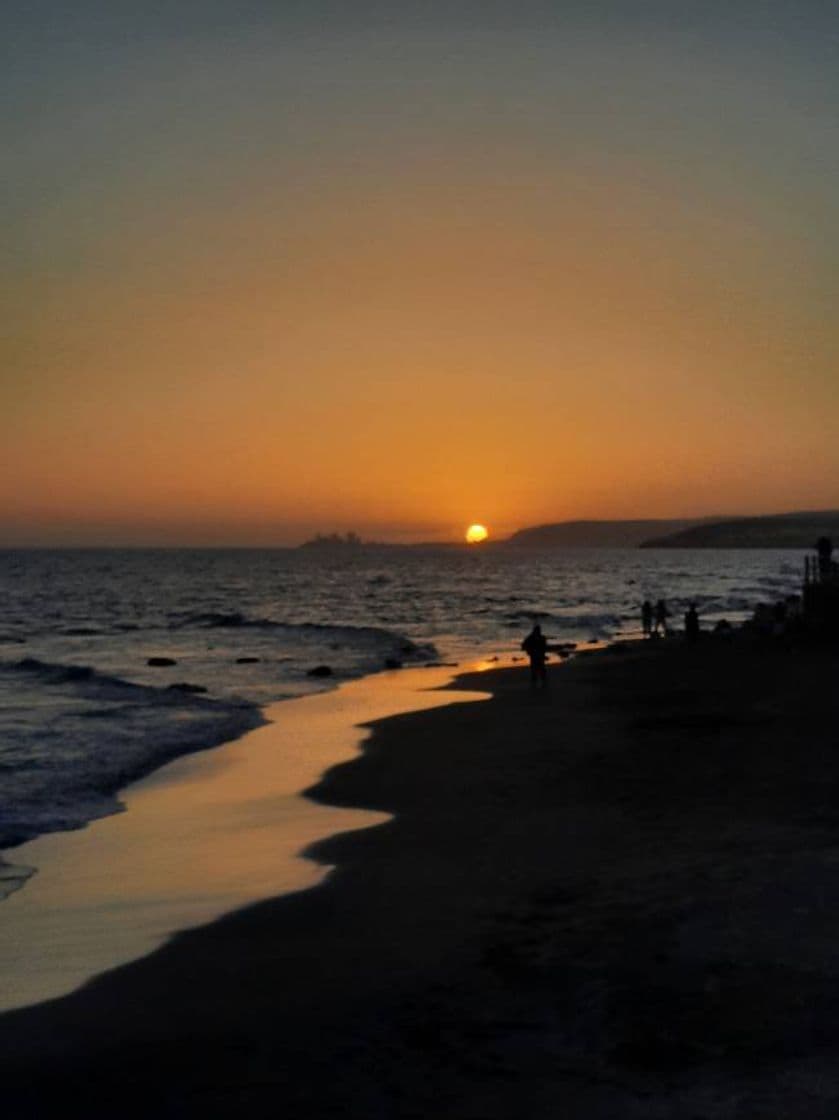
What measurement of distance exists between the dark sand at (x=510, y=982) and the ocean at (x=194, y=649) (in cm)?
707

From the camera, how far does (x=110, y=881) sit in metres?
14.5

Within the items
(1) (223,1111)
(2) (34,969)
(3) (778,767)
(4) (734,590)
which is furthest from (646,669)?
(4) (734,590)

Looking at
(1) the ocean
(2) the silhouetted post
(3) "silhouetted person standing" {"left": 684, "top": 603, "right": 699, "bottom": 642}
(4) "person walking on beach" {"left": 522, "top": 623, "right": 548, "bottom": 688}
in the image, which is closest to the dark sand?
(1) the ocean

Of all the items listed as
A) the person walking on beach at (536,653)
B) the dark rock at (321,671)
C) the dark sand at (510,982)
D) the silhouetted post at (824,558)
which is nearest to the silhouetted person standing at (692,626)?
the silhouetted post at (824,558)

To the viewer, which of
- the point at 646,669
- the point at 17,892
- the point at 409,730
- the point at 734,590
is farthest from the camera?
the point at 734,590

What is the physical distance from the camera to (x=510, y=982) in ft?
32.2

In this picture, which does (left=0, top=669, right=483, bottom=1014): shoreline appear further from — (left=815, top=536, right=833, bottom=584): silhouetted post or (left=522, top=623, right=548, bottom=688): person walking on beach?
(left=815, top=536, right=833, bottom=584): silhouetted post

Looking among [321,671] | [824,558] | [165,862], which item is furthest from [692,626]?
[165,862]

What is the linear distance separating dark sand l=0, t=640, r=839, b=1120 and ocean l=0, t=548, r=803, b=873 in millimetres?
7069

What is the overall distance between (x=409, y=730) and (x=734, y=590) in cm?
10082

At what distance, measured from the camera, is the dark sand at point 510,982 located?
25.6ft

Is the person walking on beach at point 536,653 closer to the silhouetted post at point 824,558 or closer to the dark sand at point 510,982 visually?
the dark sand at point 510,982

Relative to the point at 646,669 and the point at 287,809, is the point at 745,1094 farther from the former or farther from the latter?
the point at 646,669

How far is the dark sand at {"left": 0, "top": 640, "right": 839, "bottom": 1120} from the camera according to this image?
782 cm
